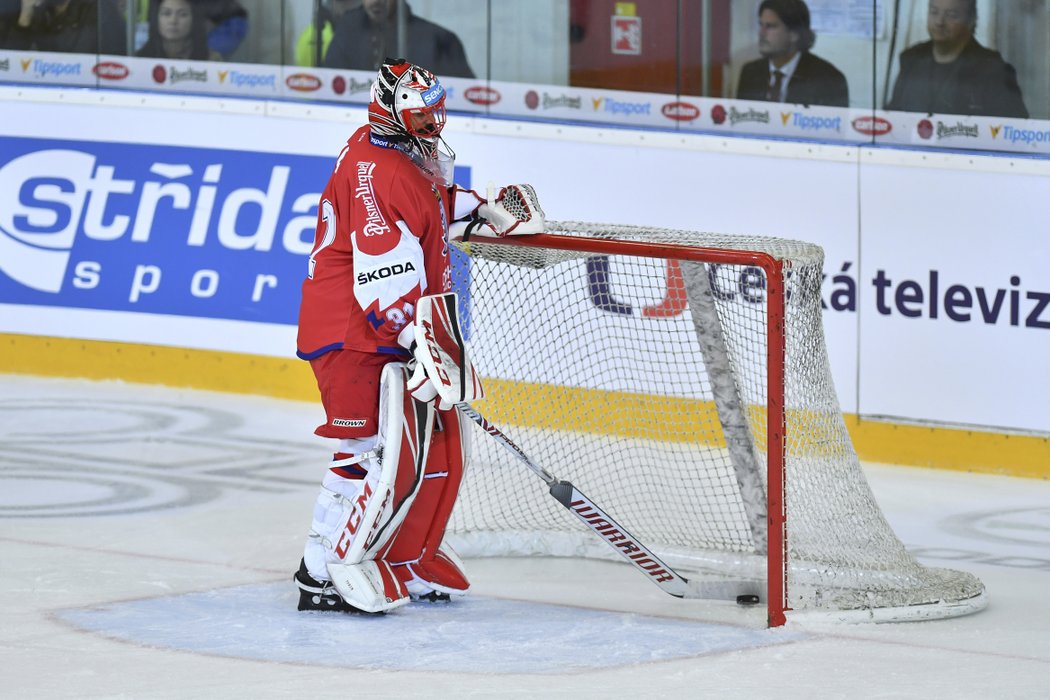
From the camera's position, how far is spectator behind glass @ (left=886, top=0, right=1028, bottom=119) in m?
6.05

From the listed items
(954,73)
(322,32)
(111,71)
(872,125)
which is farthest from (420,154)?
(111,71)

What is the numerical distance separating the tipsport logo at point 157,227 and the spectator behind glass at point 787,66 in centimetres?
159

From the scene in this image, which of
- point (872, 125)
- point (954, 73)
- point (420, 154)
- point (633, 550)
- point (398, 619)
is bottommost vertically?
point (398, 619)

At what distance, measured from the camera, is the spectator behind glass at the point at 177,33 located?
24.4ft

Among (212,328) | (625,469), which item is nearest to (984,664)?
(625,469)

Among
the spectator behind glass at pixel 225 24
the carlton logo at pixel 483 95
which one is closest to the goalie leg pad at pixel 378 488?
the carlton logo at pixel 483 95

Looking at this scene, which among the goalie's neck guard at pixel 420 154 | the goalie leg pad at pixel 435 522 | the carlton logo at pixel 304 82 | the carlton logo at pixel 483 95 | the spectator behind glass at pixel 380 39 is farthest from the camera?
the carlton logo at pixel 304 82

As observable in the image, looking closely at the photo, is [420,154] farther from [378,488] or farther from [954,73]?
[954,73]

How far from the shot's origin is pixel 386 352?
13.7ft

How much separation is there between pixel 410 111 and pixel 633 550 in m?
1.13

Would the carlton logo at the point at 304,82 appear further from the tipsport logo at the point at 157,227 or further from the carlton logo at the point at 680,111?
the carlton logo at the point at 680,111

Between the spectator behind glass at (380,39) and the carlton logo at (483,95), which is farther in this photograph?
the spectator behind glass at (380,39)

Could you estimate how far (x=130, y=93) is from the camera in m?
7.27

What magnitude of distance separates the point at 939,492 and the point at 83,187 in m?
3.51
